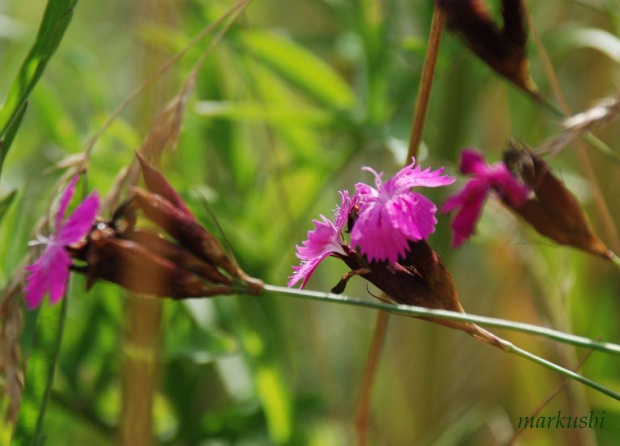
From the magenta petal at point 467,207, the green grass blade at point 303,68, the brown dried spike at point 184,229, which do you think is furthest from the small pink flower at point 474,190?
the green grass blade at point 303,68

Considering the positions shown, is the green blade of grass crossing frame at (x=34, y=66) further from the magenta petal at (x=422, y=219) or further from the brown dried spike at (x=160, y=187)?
the magenta petal at (x=422, y=219)

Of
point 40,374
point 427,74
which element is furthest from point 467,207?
point 40,374

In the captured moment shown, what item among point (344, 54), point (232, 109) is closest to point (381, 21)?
point (344, 54)

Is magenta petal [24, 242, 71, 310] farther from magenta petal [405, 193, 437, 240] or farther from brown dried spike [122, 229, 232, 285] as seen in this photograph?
magenta petal [405, 193, 437, 240]

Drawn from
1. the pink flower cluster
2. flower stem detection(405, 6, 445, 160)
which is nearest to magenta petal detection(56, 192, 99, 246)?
the pink flower cluster

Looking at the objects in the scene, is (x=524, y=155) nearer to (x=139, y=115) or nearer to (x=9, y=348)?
(x=9, y=348)
